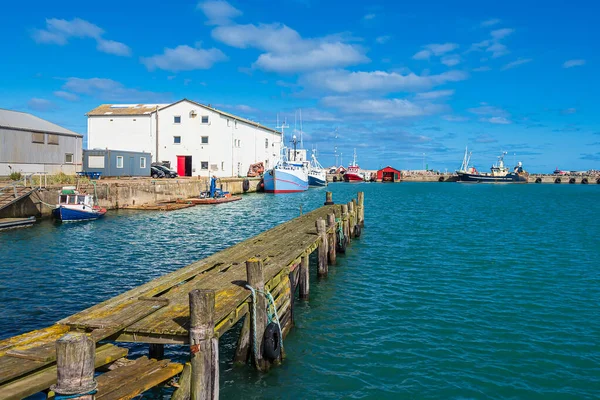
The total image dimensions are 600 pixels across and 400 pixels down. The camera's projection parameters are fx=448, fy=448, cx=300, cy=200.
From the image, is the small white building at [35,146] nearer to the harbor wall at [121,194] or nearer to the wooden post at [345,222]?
the harbor wall at [121,194]

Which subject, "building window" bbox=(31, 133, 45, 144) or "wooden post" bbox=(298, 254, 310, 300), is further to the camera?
"building window" bbox=(31, 133, 45, 144)

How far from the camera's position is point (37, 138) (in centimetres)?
4325

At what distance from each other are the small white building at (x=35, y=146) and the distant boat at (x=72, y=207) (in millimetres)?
11683

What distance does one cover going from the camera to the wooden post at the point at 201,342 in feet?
23.4

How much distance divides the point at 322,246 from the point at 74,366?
13.6m

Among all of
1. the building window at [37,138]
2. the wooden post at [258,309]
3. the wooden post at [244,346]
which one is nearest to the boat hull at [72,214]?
the building window at [37,138]

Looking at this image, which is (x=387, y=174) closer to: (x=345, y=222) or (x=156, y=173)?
(x=156, y=173)

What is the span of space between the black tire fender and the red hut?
518ft

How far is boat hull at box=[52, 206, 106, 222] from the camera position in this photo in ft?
105

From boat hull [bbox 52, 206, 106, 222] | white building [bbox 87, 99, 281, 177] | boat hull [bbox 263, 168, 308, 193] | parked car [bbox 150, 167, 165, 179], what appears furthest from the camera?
boat hull [bbox 263, 168, 308, 193]

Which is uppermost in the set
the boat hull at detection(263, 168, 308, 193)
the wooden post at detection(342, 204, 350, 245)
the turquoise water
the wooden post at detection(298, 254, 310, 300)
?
the boat hull at detection(263, 168, 308, 193)

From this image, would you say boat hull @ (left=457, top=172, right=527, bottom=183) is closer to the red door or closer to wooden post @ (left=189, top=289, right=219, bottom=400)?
the red door

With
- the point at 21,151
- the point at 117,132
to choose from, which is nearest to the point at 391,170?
the point at 117,132

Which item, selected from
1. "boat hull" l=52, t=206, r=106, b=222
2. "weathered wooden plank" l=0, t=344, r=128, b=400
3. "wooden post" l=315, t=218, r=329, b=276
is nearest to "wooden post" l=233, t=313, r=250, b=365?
"weathered wooden plank" l=0, t=344, r=128, b=400
